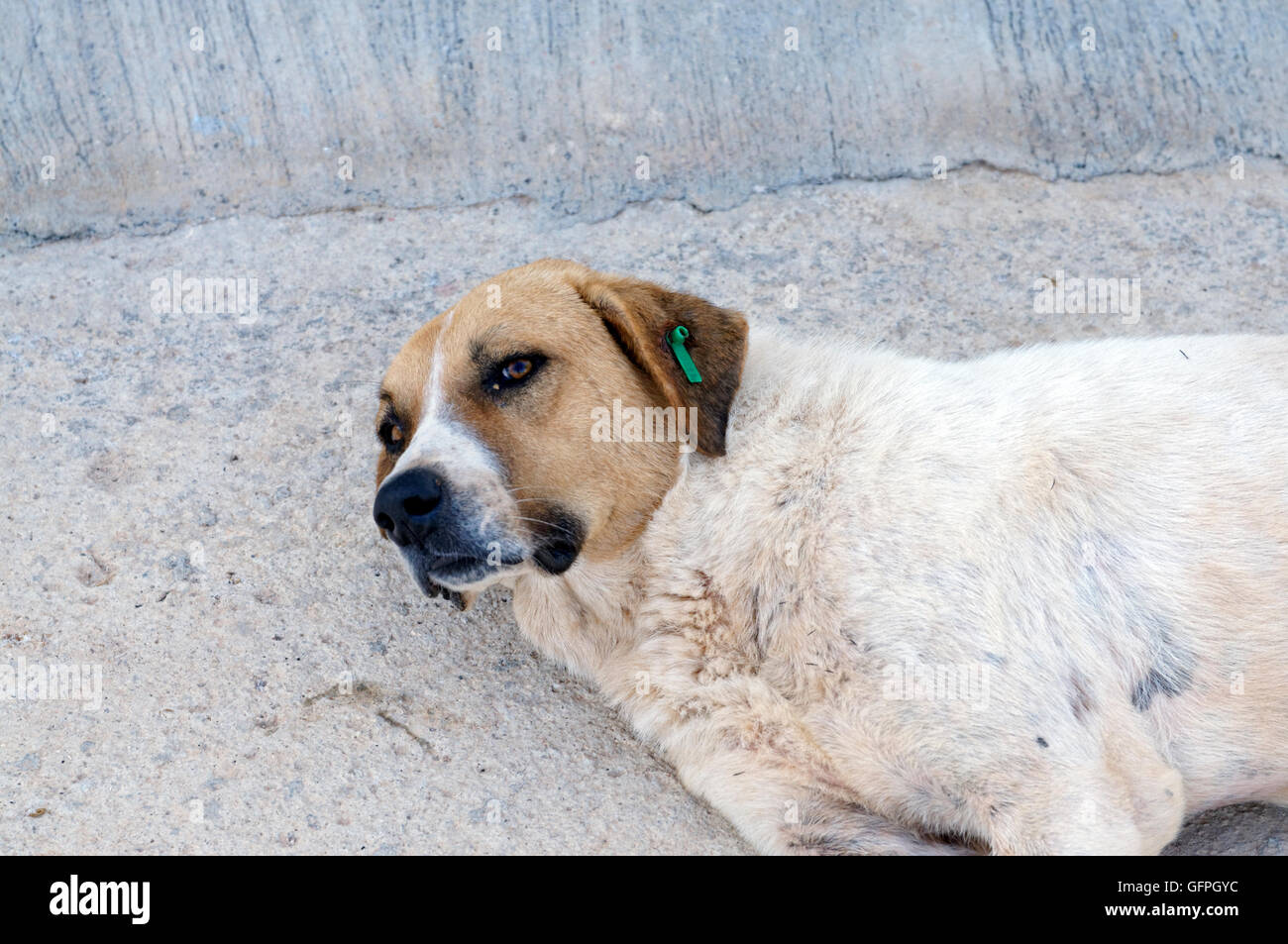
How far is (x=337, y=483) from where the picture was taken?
413 cm

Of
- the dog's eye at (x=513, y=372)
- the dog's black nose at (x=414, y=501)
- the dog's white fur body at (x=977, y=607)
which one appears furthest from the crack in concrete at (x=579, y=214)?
the dog's black nose at (x=414, y=501)

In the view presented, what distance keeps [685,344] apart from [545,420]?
435 mm

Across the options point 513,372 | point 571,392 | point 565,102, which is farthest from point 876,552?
point 565,102

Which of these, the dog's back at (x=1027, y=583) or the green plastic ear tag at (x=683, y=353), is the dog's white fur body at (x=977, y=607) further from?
the green plastic ear tag at (x=683, y=353)

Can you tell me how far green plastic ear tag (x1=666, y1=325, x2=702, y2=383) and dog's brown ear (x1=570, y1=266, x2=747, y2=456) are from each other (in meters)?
0.01

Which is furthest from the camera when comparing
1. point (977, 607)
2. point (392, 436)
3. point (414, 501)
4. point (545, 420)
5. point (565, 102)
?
point (565, 102)

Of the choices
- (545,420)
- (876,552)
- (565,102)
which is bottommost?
(876,552)

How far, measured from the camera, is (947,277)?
5.01 m

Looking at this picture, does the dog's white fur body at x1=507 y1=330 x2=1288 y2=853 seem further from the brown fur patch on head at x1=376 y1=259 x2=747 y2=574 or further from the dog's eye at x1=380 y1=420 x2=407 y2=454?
the dog's eye at x1=380 y1=420 x2=407 y2=454

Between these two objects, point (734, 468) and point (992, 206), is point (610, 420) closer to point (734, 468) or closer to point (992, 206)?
point (734, 468)

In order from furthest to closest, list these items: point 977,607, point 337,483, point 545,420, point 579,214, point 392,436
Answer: point 579,214 → point 337,483 → point 392,436 → point 545,420 → point 977,607

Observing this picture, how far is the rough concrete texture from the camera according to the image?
17.4 ft

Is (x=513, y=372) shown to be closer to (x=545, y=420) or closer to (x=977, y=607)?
(x=545, y=420)
